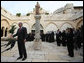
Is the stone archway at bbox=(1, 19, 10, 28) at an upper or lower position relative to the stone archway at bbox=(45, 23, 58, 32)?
upper

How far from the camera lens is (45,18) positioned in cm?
2820

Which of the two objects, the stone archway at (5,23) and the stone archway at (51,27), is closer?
the stone archway at (5,23)

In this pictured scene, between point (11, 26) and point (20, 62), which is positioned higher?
point (11, 26)

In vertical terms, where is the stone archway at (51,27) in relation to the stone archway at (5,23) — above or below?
below

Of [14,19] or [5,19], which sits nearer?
[5,19]

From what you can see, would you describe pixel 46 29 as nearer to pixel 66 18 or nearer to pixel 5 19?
Answer: pixel 66 18

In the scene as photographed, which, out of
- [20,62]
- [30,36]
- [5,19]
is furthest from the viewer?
[5,19]

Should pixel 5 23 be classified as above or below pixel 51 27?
above

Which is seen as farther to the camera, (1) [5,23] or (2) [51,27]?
(2) [51,27]

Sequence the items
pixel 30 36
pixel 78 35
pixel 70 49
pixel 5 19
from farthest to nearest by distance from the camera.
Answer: pixel 5 19 < pixel 30 36 < pixel 78 35 < pixel 70 49

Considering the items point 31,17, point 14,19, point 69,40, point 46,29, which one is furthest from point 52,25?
point 69,40

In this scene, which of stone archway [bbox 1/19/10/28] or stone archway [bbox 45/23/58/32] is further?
stone archway [bbox 45/23/58/32]

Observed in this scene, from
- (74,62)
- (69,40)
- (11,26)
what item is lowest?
(74,62)

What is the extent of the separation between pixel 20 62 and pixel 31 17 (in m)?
23.0
